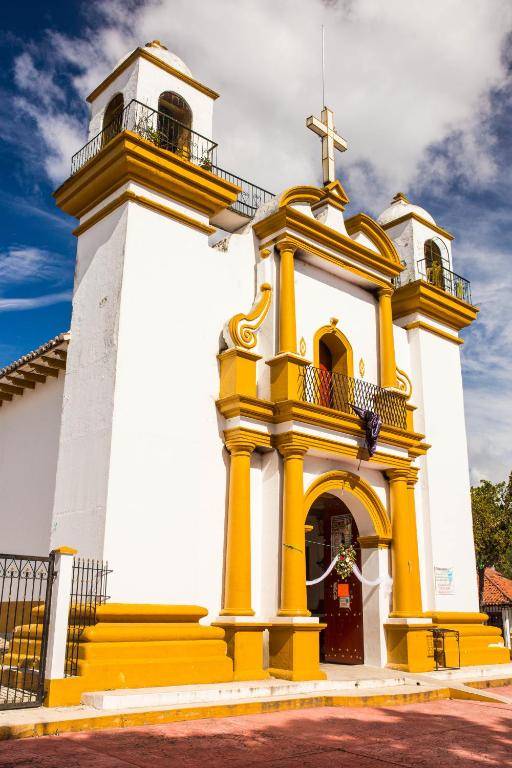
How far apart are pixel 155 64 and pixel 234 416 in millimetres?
6578

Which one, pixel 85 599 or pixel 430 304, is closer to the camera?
pixel 85 599

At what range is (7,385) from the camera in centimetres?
1634

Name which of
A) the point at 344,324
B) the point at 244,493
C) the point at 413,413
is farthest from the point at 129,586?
the point at 413,413

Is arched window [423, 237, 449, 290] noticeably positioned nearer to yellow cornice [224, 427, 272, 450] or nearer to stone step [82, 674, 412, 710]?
yellow cornice [224, 427, 272, 450]

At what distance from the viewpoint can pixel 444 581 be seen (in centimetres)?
1554

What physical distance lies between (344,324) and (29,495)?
24.0 ft

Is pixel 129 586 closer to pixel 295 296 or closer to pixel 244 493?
pixel 244 493

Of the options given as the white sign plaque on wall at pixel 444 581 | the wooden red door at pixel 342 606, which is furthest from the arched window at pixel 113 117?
the white sign plaque on wall at pixel 444 581

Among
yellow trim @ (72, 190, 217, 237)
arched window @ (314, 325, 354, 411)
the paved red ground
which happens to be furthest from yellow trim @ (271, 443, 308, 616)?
yellow trim @ (72, 190, 217, 237)

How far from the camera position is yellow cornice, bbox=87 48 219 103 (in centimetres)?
1305

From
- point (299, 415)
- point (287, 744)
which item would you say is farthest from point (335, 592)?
point (287, 744)

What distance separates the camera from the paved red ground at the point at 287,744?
21.8ft

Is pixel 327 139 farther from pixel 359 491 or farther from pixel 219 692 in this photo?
pixel 219 692

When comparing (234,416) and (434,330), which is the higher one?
(434,330)
